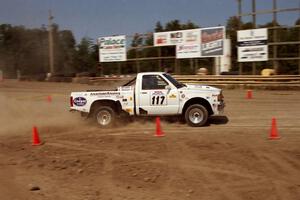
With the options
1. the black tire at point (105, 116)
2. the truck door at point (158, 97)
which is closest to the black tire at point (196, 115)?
the truck door at point (158, 97)

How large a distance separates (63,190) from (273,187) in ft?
11.1

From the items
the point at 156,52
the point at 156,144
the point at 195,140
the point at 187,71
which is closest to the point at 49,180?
the point at 156,144

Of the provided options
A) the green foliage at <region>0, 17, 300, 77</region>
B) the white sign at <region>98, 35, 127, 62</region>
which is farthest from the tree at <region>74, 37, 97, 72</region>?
the white sign at <region>98, 35, 127, 62</region>

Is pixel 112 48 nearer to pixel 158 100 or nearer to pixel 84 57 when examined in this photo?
pixel 84 57

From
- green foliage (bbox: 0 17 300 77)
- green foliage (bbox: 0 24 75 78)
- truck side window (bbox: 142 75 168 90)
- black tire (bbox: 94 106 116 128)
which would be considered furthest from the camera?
green foliage (bbox: 0 24 75 78)

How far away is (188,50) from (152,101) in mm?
19032

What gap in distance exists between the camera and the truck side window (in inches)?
539

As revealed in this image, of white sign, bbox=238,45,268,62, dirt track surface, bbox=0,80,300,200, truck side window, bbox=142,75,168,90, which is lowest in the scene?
dirt track surface, bbox=0,80,300,200

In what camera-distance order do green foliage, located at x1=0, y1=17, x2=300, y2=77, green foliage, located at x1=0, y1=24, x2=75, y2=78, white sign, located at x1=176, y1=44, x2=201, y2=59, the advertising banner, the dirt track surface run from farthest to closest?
green foliage, located at x1=0, y1=24, x2=75, y2=78 < green foliage, located at x1=0, y1=17, x2=300, y2=77 < white sign, located at x1=176, y1=44, x2=201, y2=59 < the advertising banner < the dirt track surface

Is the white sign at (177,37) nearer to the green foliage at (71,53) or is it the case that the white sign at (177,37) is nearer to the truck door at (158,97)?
the green foliage at (71,53)

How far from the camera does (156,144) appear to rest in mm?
10969

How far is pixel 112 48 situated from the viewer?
37906 millimetres

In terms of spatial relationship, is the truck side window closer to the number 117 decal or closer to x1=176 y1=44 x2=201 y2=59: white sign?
the number 117 decal

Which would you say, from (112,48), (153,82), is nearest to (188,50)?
(112,48)
